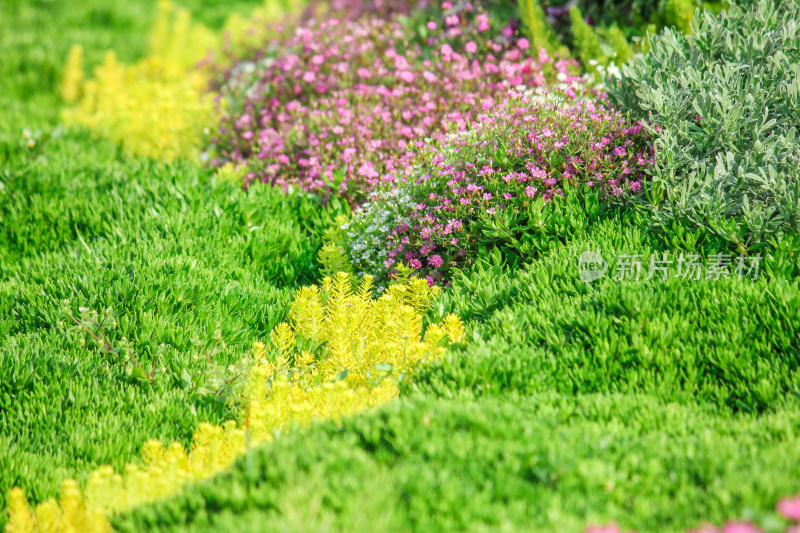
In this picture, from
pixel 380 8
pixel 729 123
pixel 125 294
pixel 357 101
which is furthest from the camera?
pixel 380 8

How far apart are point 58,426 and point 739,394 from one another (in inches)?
140

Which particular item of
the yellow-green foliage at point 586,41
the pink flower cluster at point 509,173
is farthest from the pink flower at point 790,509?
the yellow-green foliage at point 586,41

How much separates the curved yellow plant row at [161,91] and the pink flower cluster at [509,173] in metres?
3.21

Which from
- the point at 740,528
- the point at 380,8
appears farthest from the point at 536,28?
the point at 740,528

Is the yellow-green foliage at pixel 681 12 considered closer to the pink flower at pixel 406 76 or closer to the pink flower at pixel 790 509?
the pink flower at pixel 406 76

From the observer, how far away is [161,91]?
24.8 feet

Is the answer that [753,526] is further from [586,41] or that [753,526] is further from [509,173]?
[586,41]

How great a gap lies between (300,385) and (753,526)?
2387mm

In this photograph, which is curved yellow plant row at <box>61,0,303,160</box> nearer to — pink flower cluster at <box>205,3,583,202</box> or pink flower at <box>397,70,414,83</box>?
pink flower cluster at <box>205,3,583,202</box>

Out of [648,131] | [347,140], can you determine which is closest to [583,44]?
[648,131]

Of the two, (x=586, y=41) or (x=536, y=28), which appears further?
(x=536, y=28)

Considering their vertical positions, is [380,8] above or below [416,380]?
above

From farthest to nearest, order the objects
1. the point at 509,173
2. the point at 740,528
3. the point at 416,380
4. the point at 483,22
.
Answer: the point at 483,22
the point at 509,173
the point at 416,380
the point at 740,528

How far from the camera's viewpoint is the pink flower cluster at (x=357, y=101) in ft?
18.5
